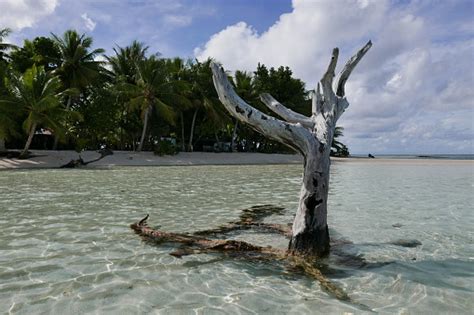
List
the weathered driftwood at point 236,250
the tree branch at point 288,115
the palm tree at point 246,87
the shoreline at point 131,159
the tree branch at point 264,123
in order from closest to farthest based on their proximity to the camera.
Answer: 1. the weathered driftwood at point 236,250
2. the tree branch at point 264,123
3. the tree branch at point 288,115
4. the shoreline at point 131,159
5. the palm tree at point 246,87

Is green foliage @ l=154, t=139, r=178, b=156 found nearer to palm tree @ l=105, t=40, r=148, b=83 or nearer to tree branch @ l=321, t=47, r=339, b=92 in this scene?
palm tree @ l=105, t=40, r=148, b=83

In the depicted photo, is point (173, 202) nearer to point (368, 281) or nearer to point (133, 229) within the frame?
point (133, 229)

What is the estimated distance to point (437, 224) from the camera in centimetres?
740

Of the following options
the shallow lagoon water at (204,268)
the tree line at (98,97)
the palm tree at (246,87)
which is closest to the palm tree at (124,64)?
the tree line at (98,97)

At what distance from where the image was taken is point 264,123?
15.6 feet

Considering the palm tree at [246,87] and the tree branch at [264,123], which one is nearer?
the tree branch at [264,123]

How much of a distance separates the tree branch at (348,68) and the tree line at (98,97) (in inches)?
892

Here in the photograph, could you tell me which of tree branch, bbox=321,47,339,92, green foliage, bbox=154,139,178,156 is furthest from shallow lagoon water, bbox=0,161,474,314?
green foliage, bbox=154,139,178,156

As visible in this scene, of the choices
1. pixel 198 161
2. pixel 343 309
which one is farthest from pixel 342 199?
pixel 198 161

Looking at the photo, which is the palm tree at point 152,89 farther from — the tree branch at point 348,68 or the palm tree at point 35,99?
the tree branch at point 348,68

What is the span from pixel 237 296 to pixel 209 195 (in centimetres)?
758

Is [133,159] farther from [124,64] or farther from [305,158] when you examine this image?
[305,158]

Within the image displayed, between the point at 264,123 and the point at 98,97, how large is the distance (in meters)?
30.5

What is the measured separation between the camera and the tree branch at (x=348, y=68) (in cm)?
545
